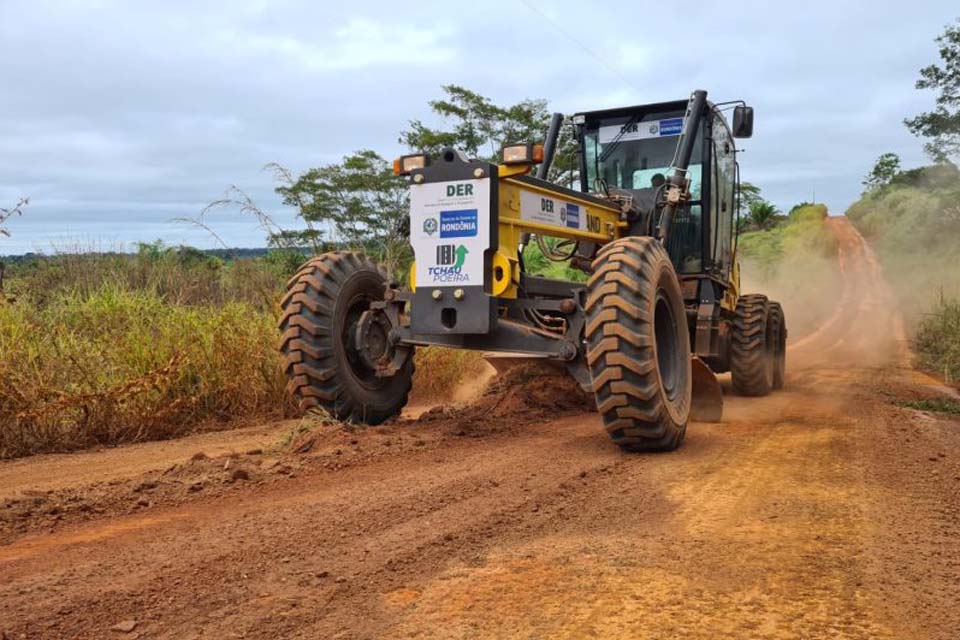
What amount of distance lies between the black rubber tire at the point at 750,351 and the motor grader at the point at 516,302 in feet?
5.18

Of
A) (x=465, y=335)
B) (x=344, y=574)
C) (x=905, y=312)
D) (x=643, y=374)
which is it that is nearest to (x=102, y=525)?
(x=344, y=574)

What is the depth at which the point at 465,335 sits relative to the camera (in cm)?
613

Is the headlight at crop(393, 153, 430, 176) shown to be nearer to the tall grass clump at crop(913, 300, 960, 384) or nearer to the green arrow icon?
the green arrow icon

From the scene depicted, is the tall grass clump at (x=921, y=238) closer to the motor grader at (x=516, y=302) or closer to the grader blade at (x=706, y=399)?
the grader blade at (x=706, y=399)

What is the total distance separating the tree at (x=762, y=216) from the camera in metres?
53.2

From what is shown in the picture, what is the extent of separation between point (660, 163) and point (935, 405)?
152 inches

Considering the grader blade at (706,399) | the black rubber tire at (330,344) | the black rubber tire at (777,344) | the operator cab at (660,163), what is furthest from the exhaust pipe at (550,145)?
the black rubber tire at (777,344)

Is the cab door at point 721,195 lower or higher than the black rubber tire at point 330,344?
higher

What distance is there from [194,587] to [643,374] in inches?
123

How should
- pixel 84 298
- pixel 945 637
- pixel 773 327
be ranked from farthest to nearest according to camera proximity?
pixel 773 327
pixel 84 298
pixel 945 637

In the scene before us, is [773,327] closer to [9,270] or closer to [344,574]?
[344,574]

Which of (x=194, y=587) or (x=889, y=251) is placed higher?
(x=889, y=251)

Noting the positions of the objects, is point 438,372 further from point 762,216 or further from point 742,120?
point 762,216

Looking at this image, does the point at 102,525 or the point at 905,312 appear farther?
the point at 905,312
